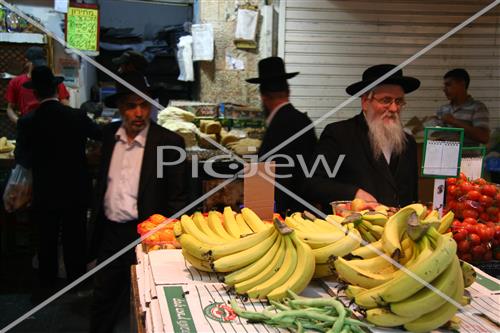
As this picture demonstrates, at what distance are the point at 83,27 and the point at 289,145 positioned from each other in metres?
3.75

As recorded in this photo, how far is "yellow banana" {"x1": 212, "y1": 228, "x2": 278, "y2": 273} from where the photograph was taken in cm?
221

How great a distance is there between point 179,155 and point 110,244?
0.86 m

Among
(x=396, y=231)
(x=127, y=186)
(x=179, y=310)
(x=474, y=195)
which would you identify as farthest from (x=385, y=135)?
(x=179, y=310)

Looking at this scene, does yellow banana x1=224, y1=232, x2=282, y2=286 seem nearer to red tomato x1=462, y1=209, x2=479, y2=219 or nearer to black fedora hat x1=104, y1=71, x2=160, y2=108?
red tomato x1=462, y1=209, x2=479, y2=219

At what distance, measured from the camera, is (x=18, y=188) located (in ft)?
18.5

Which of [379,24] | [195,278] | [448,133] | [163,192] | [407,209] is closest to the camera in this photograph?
[407,209]

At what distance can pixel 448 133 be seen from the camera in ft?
10.2

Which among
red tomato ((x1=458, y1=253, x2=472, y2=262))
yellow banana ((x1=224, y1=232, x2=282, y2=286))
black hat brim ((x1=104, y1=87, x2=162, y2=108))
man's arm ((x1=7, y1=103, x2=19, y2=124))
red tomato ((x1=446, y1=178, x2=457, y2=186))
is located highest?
black hat brim ((x1=104, y1=87, x2=162, y2=108))

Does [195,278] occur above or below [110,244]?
above

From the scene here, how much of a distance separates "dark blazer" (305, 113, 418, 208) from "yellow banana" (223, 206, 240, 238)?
3.97 ft

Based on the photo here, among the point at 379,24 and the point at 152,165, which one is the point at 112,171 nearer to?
the point at 152,165

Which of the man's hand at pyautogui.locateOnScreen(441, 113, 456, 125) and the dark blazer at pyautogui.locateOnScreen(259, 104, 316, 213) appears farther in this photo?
the man's hand at pyautogui.locateOnScreen(441, 113, 456, 125)

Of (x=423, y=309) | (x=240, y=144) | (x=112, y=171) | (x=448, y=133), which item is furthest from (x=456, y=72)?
(x=423, y=309)

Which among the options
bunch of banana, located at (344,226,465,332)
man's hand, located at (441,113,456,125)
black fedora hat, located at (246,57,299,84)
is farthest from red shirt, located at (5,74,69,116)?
bunch of banana, located at (344,226,465,332)
